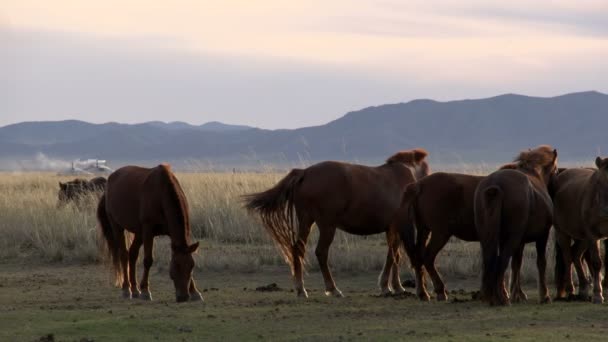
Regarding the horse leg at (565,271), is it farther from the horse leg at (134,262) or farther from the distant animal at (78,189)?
the distant animal at (78,189)

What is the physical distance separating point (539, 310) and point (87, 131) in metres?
183

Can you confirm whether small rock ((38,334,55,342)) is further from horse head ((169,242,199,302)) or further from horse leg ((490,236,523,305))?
horse leg ((490,236,523,305))

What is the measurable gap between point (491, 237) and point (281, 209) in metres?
2.83

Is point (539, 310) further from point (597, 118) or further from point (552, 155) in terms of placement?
point (597, 118)

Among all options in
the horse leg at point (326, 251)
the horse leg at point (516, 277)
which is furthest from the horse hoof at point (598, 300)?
the horse leg at point (326, 251)

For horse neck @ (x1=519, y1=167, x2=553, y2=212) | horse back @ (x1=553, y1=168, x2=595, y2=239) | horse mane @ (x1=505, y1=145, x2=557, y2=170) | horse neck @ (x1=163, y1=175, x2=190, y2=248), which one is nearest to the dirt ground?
horse neck @ (x1=163, y1=175, x2=190, y2=248)

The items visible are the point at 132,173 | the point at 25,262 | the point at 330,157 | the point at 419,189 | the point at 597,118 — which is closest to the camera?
the point at 419,189

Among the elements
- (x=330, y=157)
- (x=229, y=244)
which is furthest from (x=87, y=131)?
(x=229, y=244)

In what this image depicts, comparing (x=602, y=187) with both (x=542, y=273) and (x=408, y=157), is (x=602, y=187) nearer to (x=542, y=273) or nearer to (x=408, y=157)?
(x=542, y=273)

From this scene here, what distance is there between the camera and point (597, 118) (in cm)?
12531

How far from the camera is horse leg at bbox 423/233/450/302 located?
12570 mm

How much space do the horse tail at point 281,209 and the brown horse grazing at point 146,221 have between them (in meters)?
1.03

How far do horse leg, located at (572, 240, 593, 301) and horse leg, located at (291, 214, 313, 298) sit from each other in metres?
2.92

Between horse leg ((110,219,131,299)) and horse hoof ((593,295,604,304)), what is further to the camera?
horse leg ((110,219,131,299))
